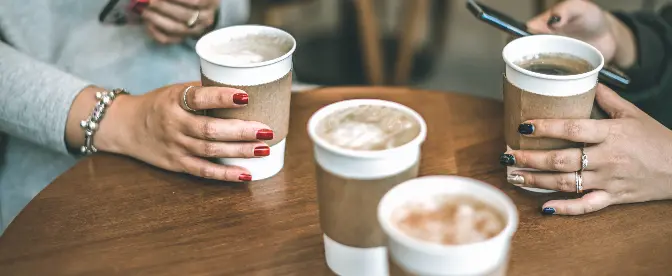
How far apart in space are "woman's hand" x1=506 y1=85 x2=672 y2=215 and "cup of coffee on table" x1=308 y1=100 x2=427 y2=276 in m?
0.23

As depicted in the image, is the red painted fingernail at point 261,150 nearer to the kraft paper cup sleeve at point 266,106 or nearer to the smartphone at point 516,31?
the kraft paper cup sleeve at point 266,106

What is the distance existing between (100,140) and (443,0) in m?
2.33

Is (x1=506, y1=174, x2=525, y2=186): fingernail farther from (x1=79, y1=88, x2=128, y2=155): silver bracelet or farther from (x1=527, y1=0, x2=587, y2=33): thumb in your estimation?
(x1=79, y1=88, x2=128, y2=155): silver bracelet

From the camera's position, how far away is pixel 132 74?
131 centimetres

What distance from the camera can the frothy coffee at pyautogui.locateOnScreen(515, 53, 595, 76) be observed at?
0.93 meters

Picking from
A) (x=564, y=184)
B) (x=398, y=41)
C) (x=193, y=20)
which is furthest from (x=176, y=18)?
(x=398, y=41)

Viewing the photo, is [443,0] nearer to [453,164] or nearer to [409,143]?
[453,164]

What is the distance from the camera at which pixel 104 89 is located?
112 cm

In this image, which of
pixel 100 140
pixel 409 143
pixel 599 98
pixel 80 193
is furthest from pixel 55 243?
pixel 599 98

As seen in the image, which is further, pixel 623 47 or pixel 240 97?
pixel 623 47

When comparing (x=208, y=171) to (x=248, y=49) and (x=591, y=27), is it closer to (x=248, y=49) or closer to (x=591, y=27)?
(x=248, y=49)

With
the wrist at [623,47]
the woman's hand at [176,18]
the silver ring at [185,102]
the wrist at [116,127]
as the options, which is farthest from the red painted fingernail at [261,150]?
the wrist at [623,47]

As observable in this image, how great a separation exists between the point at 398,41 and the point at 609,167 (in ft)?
8.06

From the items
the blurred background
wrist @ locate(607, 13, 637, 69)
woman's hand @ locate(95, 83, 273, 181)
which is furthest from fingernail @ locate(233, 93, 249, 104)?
the blurred background
